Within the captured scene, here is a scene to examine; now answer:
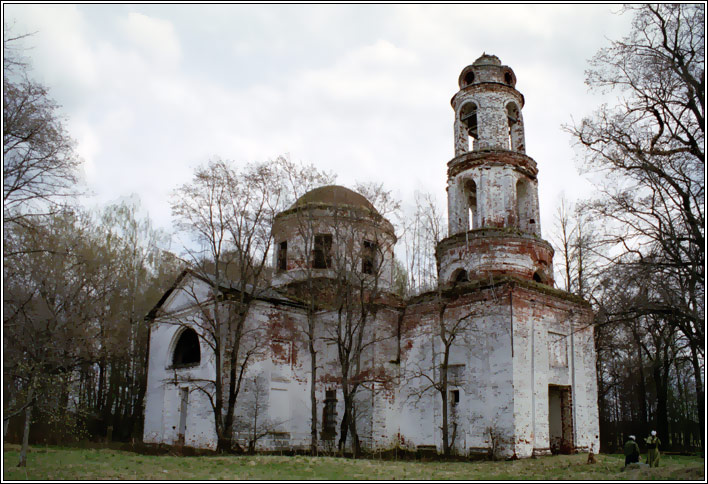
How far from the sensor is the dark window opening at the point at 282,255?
24.0 meters

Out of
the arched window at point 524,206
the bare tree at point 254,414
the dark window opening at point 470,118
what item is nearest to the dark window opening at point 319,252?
the bare tree at point 254,414

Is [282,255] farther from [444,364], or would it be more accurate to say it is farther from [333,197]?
[444,364]

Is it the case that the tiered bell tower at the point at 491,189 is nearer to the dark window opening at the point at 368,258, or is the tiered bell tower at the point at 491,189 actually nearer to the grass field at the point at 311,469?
the dark window opening at the point at 368,258

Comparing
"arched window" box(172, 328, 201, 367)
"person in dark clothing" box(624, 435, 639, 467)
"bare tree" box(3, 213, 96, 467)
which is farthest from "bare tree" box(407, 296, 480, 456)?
"bare tree" box(3, 213, 96, 467)

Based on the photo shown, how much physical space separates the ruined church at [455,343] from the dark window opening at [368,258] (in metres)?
0.10

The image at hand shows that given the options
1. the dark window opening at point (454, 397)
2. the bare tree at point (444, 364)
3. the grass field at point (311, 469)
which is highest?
the bare tree at point (444, 364)

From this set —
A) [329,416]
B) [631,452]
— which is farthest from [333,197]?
[631,452]

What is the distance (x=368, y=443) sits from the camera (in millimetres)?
18656

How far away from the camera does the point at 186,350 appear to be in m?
22.3

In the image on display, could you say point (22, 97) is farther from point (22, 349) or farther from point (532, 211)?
point (532, 211)

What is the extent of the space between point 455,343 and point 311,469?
6.93 m

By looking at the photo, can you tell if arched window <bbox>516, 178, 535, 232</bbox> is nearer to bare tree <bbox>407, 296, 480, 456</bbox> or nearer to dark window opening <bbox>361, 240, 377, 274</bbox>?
bare tree <bbox>407, 296, 480, 456</bbox>

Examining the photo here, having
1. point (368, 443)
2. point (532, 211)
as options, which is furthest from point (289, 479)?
point (532, 211)

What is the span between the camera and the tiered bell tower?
18031 millimetres
